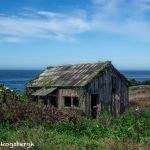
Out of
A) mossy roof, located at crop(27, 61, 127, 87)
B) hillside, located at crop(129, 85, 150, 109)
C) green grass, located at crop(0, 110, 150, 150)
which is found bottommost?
green grass, located at crop(0, 110, 150, 150)

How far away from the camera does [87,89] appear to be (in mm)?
29844

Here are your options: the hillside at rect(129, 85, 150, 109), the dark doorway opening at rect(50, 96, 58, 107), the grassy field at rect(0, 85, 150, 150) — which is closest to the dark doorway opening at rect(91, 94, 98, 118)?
the dark doorway opening at rect(50, 96, 58, 107)

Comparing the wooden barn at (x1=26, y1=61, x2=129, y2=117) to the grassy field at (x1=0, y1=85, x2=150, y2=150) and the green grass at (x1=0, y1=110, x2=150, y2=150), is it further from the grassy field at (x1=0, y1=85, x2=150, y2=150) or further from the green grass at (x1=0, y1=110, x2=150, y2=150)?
the green grass at (x1=0, y1=110, x2=150, y2=150)

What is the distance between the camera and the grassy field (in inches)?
439

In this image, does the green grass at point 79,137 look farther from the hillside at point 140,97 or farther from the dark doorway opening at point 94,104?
the hillside at point 140,97

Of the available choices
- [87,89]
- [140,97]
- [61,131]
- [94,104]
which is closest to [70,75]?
[87,89]

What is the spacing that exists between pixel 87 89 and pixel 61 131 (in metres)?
14.9

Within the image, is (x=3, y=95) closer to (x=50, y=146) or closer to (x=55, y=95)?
(x=55, y=95)

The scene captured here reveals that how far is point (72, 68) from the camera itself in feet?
110

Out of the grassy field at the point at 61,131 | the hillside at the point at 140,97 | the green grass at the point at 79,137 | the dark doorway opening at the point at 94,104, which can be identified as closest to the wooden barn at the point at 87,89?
the dark doorway opening at the point at 94,104

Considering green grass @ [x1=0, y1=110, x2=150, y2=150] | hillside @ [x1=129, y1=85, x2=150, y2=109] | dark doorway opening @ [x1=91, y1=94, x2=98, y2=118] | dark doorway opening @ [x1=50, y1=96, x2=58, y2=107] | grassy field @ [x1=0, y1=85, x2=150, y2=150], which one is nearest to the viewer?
green grass @ [x1=0, y1=110, x2=150, y2=150]

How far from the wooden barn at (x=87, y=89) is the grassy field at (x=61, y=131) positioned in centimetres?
1087

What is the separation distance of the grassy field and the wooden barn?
428 inches

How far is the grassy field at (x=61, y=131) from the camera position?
11162mm
